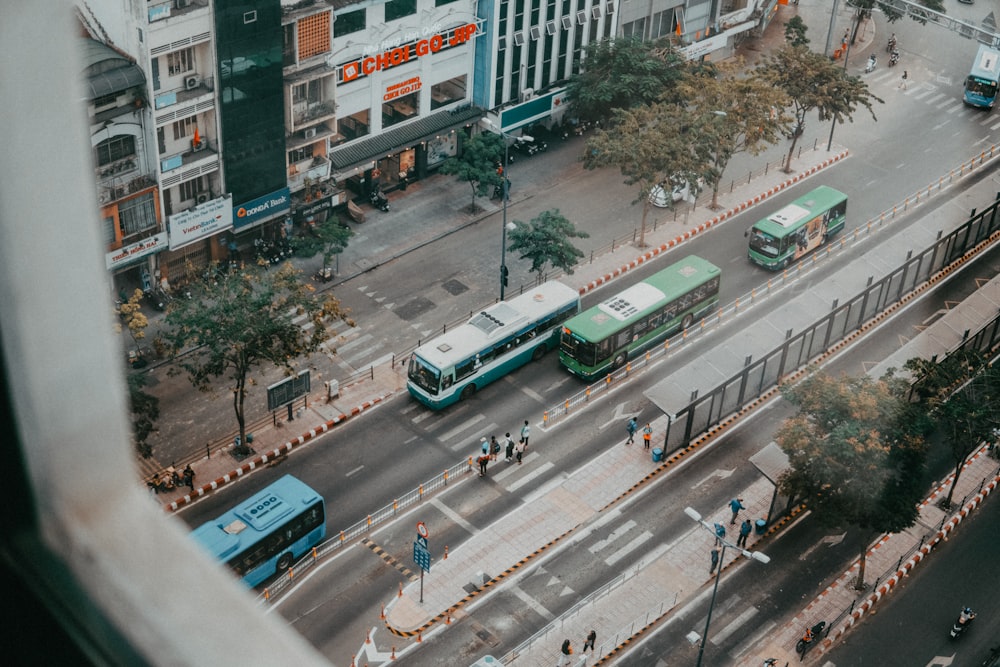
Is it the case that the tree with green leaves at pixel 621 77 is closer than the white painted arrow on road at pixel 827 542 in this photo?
No

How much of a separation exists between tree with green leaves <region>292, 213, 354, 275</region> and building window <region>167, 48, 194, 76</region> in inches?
354

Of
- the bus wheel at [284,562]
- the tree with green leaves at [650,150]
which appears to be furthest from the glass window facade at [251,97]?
the bus wheel at [284,562]

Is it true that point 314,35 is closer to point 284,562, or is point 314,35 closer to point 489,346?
point 489,346

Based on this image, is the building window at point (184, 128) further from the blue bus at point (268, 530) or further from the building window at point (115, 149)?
the blue bus at point (268, 530)

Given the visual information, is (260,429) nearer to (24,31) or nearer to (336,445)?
(336,445)

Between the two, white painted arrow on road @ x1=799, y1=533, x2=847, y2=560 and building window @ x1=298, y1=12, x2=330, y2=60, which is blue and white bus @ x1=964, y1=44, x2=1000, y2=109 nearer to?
white painted arrow on road @ x1=799, y1=533, x2=847, y2=560

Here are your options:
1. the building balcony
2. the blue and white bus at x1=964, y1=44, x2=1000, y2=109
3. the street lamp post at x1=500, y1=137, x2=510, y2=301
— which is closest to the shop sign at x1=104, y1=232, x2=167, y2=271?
the building balcony

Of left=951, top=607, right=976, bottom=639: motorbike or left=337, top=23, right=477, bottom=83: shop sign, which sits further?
left=337, top=23, right=477, bottom=83: shop sign

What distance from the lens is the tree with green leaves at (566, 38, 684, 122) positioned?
2479 inches

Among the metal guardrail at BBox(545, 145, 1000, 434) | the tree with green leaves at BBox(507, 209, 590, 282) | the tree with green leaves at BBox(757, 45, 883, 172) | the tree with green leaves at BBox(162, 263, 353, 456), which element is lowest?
the metal guardrail at BBox(545, 145, 1000, 434)

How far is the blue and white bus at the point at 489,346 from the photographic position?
46.7 metres

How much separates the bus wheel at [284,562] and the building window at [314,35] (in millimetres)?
23556

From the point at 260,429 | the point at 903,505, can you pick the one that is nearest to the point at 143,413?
the point at 260,429

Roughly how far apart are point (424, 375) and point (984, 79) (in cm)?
4376
